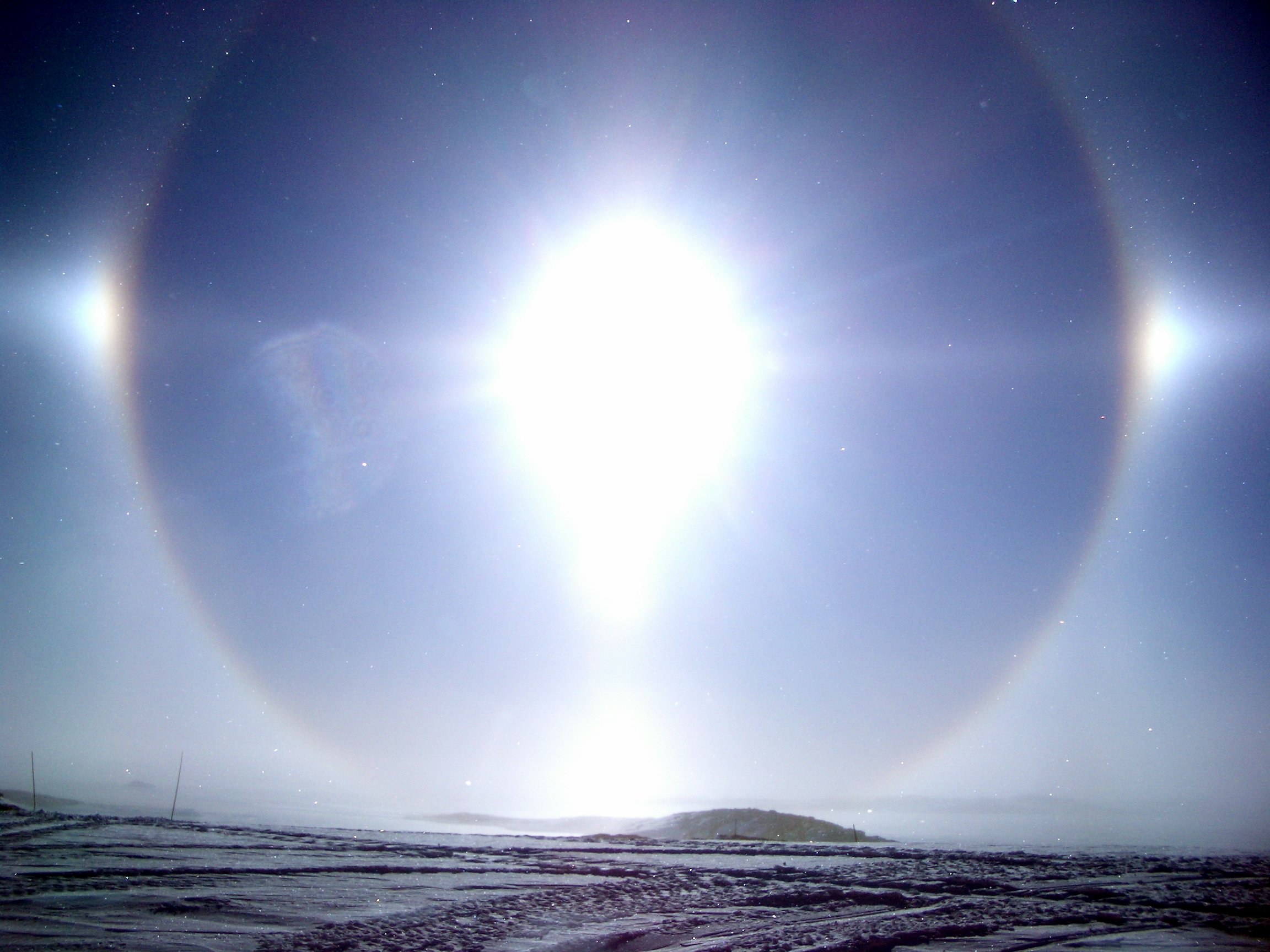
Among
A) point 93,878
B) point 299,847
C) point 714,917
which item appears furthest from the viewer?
point 299,847

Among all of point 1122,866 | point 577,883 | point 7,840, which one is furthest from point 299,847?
point 1122,866

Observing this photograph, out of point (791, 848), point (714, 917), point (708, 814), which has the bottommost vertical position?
point (708, 814)

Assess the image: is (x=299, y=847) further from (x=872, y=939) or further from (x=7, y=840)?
(x=872, y=939)

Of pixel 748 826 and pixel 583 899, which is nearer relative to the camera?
pixel 583 899

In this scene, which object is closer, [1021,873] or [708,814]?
[1021,873]

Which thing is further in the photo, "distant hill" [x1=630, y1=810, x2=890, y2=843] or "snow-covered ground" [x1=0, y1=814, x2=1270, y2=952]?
"distant hill" [x1=630, y1=810, x2=890, y2=843]

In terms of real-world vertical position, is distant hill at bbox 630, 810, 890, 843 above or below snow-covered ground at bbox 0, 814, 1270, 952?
below

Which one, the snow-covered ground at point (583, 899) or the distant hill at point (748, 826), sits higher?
the snow-covered ground at point (583, 899)

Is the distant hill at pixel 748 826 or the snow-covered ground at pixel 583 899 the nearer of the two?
the snow-covered ground at pixel 583 899
